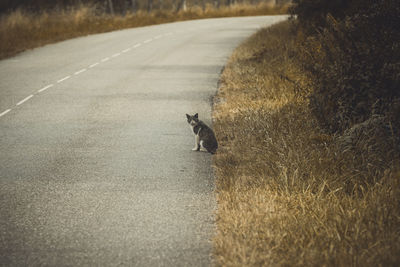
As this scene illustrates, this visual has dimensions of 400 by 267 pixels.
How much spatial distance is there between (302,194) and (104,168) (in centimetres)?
308

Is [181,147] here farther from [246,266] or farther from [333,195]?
[246,266]

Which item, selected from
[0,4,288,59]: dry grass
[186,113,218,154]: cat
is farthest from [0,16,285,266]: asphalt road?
[0,4,288,59]: dry grass

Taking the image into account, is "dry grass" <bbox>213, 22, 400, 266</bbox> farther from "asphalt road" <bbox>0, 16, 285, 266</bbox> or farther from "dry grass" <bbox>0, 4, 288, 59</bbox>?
"dry grass" <bbox>0, 4, 288, 59</bbox>

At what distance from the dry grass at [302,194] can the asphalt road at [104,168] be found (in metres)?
0.37

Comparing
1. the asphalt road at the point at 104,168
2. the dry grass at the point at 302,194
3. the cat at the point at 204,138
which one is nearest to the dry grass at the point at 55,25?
the asphalt road at the point at 104,168

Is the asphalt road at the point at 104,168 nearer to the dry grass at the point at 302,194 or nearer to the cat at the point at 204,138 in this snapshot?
the cat at the point at 204,138

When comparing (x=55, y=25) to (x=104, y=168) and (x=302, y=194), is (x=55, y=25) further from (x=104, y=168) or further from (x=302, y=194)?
(x=302, y=194)

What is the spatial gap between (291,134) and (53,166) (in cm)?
356

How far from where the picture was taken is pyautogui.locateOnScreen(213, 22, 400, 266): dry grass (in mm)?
4199

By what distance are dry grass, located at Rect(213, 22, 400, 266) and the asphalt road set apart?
0.37 metres

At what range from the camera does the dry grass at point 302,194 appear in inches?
165

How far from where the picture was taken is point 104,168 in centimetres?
704

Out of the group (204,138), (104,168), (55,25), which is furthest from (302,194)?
(55,25)

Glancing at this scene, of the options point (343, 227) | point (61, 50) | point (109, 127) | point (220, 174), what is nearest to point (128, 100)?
point (109, 127)
